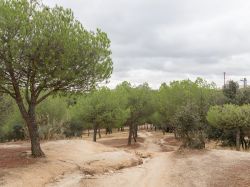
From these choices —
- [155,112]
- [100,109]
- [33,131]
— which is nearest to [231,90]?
[100,109]

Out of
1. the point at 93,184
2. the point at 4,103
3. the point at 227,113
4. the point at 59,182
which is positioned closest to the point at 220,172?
the point at 93,184

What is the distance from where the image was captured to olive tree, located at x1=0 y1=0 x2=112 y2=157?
17.6 m

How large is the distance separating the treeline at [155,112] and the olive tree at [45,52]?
2.63 meters

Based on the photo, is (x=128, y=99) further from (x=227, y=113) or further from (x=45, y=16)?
(x=45, y=16)

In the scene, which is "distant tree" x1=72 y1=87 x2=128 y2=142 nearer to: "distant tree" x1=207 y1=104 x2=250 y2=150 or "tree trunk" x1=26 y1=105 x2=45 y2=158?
"distant tree" x1=207 y1=104 x2=250 y2=150

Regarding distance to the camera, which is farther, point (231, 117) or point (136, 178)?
point (231, 117)

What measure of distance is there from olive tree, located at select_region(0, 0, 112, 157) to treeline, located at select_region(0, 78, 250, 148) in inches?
104

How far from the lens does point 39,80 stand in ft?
65.3

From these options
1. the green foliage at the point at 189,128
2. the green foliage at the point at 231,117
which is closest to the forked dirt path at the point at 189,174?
the green foliage at the point at 189,128

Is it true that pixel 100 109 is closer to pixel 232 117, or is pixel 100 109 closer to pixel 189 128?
pixel 232 117

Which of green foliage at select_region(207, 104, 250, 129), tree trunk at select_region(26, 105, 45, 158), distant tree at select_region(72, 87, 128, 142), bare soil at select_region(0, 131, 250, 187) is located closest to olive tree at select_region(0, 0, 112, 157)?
tree trunk at select_region(26, 105, 45, 158)

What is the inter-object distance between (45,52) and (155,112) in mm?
45020

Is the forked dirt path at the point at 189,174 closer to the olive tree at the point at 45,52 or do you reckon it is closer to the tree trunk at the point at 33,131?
the tree trunk at the point at 33,131

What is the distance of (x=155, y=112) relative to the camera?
62125 millimetres
